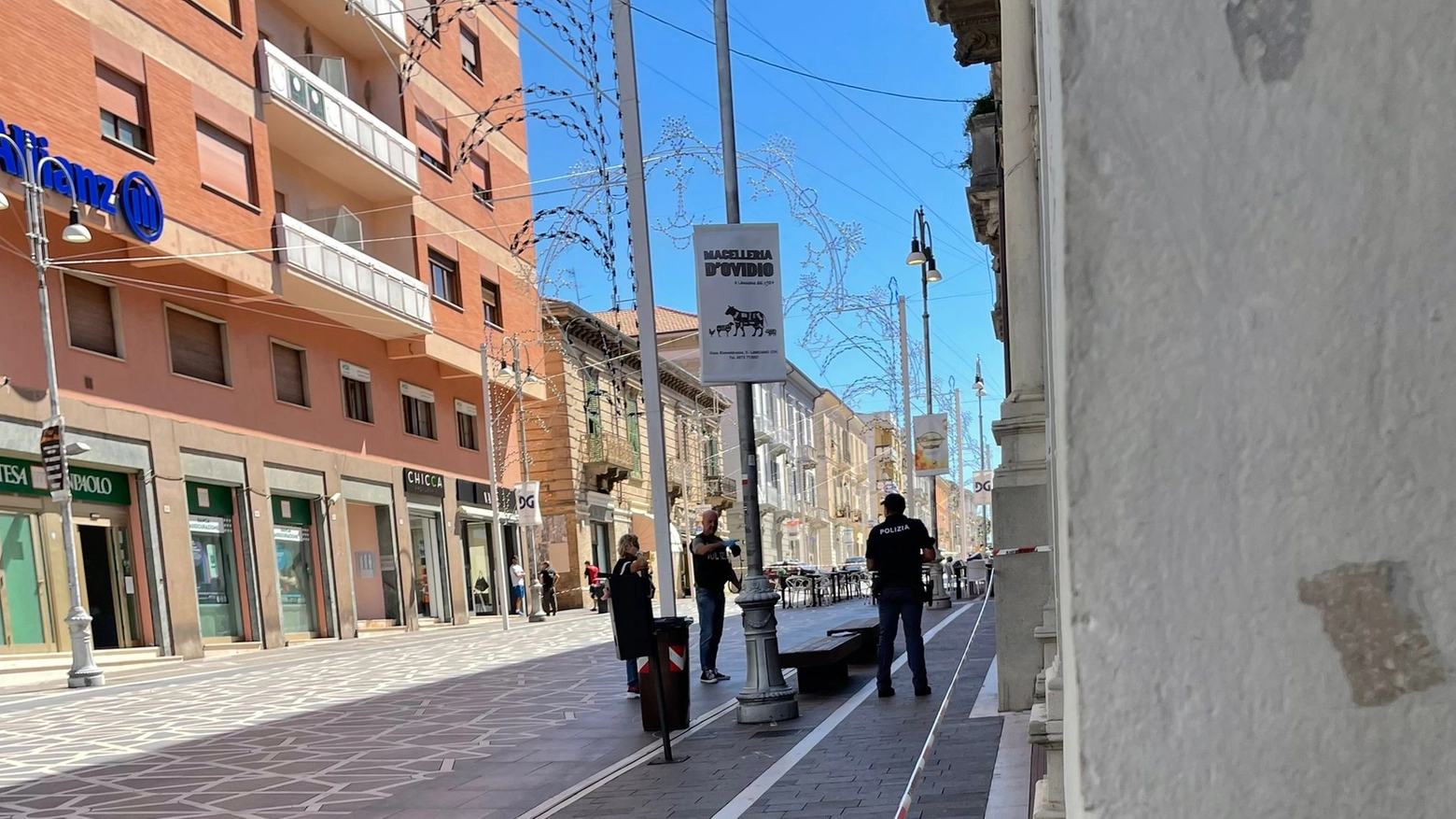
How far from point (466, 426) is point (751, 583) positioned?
27.7m

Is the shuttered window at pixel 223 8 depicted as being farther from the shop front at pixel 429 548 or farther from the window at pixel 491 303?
the shop front at pixel 429 548

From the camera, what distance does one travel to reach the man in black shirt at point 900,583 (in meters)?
10.8

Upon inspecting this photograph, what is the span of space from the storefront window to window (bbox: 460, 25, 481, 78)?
16.4 metres

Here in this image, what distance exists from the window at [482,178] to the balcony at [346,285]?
4850mm

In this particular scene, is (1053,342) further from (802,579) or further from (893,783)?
(802,579)

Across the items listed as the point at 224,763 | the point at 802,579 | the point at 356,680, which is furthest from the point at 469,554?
the point at 224,763

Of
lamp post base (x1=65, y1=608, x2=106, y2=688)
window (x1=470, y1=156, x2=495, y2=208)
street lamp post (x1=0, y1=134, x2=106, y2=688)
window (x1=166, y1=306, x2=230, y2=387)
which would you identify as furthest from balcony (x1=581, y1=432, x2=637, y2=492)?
lamp post base (x1=65, y1=608, x2=106, y2=688)

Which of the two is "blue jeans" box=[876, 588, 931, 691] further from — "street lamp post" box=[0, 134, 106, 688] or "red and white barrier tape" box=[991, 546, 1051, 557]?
"street lamp post" box=[0, 134, 106, 688]

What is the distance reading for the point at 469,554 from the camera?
37.1 meters

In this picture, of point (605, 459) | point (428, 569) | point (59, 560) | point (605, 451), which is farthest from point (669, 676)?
point (605, 451)

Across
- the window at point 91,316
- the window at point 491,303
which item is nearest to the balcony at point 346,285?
the window at point 91,316

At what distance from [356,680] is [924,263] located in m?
17.9

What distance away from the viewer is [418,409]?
111 ft

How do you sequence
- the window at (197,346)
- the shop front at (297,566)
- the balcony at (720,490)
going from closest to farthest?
the window at (197,346), the shop front at (297,566), the balcony at (720,490)
